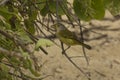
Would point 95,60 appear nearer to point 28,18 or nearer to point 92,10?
point 28,18

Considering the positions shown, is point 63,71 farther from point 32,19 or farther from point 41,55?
point 32,19

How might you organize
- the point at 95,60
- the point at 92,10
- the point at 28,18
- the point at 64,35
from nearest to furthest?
1. the point at 64,35
2. the point at 92,10
3. the point at 28,18
4. the point at 95,60

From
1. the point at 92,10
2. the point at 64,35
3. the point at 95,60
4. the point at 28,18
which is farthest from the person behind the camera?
the point at 95,60

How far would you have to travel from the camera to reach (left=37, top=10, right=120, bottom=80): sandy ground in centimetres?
332

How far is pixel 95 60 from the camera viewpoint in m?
3.62

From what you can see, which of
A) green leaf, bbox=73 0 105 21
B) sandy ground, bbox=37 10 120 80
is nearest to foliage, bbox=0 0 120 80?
green leaf, bbox=73 0 105 21

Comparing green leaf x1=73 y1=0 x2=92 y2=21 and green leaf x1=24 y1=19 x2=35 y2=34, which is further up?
green leaf x1=73 y1=0 x2=92 y2=21

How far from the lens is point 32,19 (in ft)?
5.67

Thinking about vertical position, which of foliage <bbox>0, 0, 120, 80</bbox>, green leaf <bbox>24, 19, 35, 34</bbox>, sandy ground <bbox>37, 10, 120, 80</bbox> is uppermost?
foliage <bbox>0, 0, 120, 80</bbox>

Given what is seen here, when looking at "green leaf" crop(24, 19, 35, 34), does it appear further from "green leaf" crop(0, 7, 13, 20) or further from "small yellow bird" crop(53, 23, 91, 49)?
"small yellow bird" crop(53, 23, 91, 49)

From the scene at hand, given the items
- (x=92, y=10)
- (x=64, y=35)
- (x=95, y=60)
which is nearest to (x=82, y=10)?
(x=92, y=10)

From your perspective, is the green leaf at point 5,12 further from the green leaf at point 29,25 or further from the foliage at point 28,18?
the green leaf at point 29,25

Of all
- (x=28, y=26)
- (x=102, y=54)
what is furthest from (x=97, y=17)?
(x=102, y=54)

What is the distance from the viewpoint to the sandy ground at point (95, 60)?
3324mm
